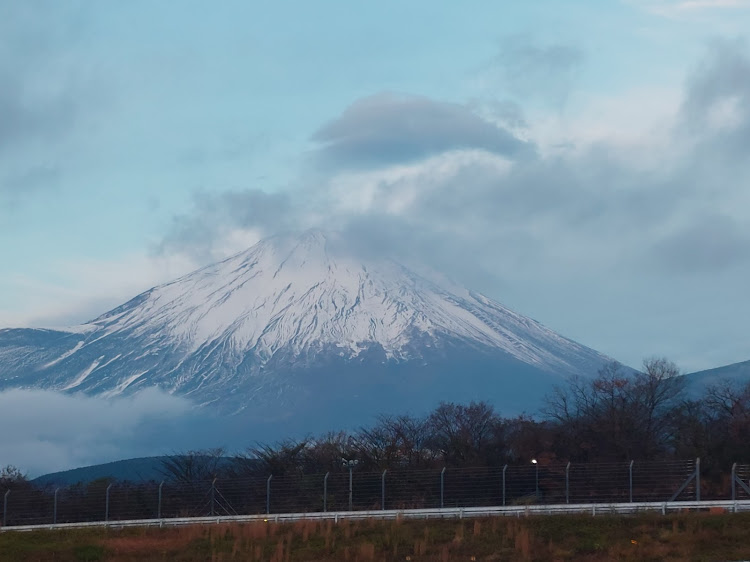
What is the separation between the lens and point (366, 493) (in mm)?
48500

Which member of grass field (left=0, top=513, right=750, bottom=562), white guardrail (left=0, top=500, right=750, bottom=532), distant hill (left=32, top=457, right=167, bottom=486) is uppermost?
distant hill (left=32, top=457, right=167, bottom=486)

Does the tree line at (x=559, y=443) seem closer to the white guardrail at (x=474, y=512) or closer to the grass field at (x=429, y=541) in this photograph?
the white guardrail at (x=474, y=512)

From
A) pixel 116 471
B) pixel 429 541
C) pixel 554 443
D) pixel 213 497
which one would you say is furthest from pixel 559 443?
pixel 116 471

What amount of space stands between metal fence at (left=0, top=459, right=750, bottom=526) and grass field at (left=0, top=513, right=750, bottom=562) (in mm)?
5389

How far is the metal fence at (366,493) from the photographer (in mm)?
44750

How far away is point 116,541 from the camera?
39812mm

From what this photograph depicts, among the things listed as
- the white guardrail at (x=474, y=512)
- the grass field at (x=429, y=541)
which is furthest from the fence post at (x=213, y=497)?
the grass field at (x=429, y=541)

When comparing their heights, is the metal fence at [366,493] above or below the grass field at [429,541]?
above

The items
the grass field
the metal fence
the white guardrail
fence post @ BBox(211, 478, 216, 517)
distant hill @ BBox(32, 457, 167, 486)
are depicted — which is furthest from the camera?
distant hill @ BBox(32, 457, 167, 486)

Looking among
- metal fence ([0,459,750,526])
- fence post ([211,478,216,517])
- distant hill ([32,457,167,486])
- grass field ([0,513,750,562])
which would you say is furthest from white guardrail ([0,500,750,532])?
distant hill ([32,457,167,486])

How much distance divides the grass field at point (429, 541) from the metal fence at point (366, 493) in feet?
17.7

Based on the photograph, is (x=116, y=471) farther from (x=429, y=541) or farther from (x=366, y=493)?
(x=429, y=541)

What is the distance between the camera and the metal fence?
44.8 metres

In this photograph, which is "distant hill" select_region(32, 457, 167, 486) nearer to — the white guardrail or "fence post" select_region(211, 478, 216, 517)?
"fence post" select_region(211, 478, 216, 517)
